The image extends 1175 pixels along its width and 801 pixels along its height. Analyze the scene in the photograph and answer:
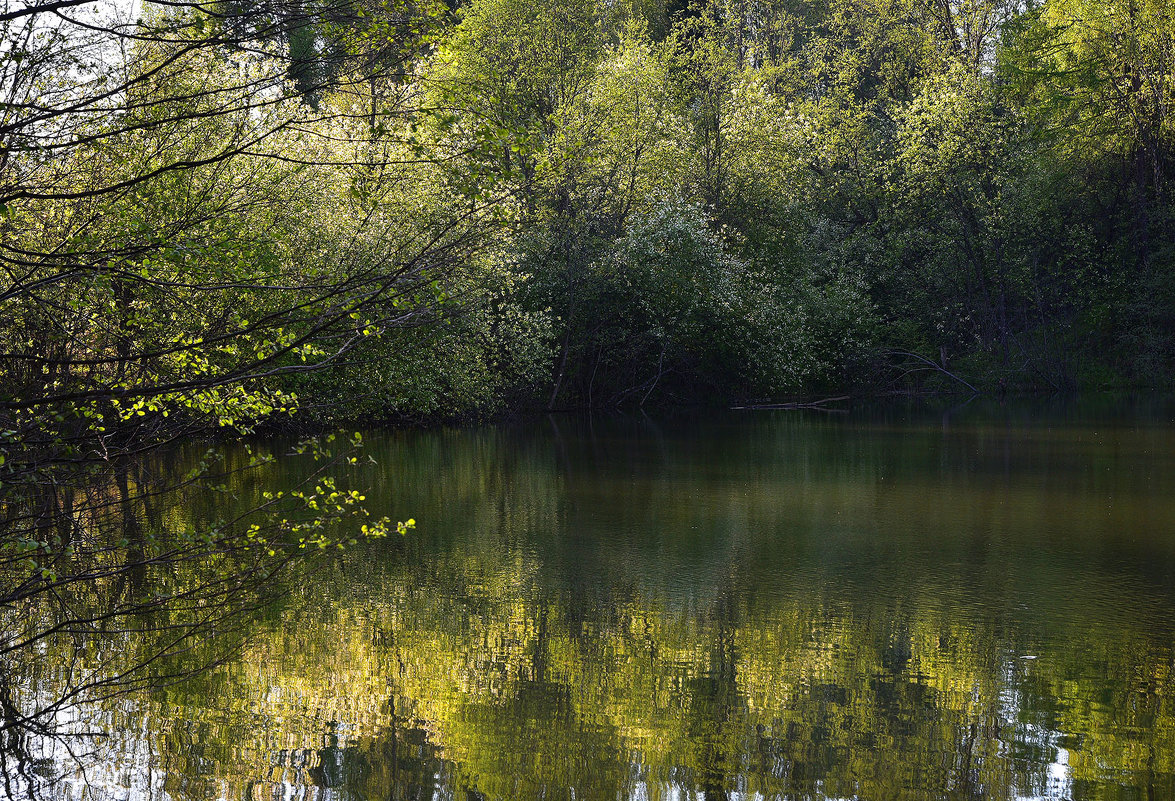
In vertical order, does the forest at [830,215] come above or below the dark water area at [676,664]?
above

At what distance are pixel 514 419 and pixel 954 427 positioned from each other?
42.6 ft

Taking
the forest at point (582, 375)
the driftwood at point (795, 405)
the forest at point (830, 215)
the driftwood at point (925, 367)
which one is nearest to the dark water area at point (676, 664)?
the forest at point (582, 375)

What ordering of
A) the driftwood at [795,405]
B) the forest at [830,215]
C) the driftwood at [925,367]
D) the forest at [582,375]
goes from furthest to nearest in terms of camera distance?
the driftwood at [925,367] < the driftwood at [795,405] < the forest at [830,215] < the forest at [582,375]

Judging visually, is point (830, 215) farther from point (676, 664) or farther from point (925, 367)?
point (676, 664)

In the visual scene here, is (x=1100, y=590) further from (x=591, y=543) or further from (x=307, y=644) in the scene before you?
(x=307, y=644)

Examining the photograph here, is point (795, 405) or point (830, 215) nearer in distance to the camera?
point (795, 405)

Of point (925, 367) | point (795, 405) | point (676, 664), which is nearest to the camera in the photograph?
point (676, 664)

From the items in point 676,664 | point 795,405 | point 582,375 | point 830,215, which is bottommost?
point 676,664

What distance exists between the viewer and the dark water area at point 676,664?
5.85 metres

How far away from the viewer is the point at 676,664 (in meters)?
7.87

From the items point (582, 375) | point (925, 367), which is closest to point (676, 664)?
point (582, 375)

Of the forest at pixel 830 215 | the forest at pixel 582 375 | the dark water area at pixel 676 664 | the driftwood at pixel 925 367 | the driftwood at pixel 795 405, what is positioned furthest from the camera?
the driftwood at pixel 925 367

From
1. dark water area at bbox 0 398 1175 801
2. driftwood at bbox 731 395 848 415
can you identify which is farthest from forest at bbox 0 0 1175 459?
dark water area at bbox 0 398 1175 801

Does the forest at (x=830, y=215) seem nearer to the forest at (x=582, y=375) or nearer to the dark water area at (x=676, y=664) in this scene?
the forest at (x=582, y=375)
